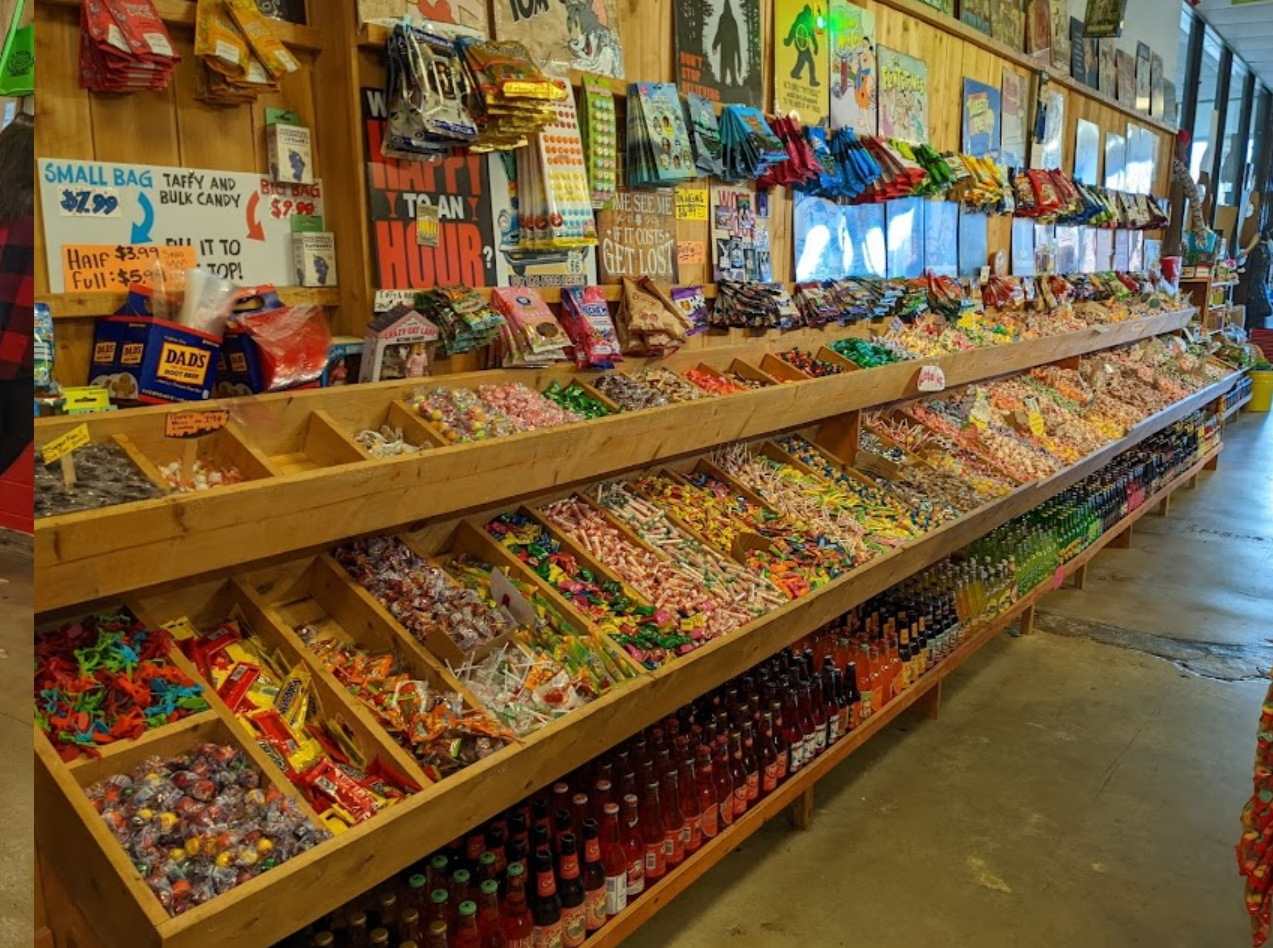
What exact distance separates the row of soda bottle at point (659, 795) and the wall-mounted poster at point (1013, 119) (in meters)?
3.01

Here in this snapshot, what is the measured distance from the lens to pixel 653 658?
2.46m

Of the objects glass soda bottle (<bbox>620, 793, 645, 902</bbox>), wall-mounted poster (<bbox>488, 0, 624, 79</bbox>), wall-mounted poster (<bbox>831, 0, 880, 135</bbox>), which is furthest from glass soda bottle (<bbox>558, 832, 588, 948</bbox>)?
wall-mounted poster (<bbox>831, 0, 880, 135</bbox>)

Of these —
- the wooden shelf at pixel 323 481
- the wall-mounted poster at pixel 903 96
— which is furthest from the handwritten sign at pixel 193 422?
the wall-mounted poster at pixel 903 96

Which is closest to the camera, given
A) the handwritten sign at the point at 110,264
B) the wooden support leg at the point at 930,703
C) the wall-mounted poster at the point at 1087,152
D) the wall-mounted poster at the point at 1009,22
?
the handwritten sign at the point at 110,264

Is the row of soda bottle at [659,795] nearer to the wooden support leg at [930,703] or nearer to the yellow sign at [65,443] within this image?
the wooden support leg at [930,703]

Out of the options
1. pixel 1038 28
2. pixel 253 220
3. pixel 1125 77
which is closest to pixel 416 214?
pixel 253 220

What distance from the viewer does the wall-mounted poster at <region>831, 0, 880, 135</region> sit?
4.29 m

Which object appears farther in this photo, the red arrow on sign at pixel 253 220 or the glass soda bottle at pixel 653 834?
the glass soda bottle at pixel 653 834

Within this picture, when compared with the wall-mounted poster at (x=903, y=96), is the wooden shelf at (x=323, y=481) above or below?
below

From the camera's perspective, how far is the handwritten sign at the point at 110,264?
2031 millimetres

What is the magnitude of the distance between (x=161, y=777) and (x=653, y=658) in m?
1.18

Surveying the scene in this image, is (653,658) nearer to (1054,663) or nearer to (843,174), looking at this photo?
(843,174)

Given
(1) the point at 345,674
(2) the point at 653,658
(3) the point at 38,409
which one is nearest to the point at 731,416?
(2) the point at 653,658

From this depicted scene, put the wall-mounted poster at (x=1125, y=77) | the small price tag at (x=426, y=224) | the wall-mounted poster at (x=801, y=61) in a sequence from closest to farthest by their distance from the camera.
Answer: the small price tag at (x=426, y=224), the wall-mounted poster at (x=801, y=61), the wall-mounted poster at (x=1125, y=77)
